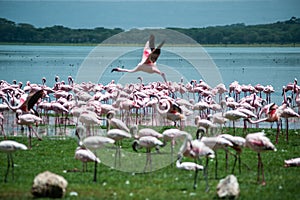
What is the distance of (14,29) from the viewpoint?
15625 centimetres

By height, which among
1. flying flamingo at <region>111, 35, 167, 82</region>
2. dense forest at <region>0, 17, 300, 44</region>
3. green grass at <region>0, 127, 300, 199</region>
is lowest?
green grass at <region>0, 127, 300, 199</region>

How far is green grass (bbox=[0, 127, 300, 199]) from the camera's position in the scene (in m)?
9.82

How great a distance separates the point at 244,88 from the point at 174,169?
10589 mm

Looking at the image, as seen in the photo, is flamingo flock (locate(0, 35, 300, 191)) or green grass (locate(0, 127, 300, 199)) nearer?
green grass (locate(0, 127, 300, 199))

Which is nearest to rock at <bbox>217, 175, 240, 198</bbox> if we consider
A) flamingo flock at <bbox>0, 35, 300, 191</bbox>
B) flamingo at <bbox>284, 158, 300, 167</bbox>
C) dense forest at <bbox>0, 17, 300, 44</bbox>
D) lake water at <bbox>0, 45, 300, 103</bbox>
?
flamingo flock at <bbox>0, 35, 300, 191</bbox>

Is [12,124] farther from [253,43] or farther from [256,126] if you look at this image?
[253,43]

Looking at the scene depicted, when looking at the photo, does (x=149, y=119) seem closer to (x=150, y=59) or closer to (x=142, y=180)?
(x=150, y=59)

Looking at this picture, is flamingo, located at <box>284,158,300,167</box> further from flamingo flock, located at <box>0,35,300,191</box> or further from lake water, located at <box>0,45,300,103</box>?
lake water, located at <box>0,45,300,103</box>

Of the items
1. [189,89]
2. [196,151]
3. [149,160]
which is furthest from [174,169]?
[189,89]

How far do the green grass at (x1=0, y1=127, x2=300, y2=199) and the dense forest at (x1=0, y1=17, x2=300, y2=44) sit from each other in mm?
113893

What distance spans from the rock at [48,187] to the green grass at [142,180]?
0.18 m

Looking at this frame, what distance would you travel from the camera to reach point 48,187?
30.8 ft

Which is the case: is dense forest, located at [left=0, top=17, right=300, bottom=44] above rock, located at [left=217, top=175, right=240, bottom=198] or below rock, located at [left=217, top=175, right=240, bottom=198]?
above

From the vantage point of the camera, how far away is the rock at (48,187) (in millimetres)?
9367
